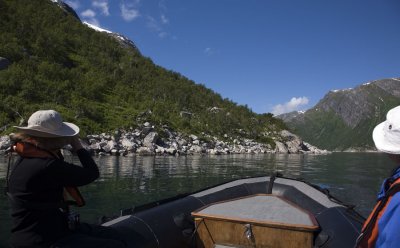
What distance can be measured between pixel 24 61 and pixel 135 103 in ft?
72.7

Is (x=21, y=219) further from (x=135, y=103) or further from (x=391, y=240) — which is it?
(x=135, y=103)

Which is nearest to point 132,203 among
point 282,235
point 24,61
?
point 282,235

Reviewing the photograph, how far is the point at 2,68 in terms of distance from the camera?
186ft

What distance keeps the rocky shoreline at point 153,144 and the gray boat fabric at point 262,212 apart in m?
32.3

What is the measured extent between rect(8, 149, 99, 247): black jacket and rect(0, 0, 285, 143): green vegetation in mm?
43267

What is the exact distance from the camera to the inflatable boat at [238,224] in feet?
17.3

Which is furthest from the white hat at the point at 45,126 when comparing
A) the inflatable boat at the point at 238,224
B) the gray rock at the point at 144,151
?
the gray rock at the point at 144,151

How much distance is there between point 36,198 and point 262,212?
3781mm

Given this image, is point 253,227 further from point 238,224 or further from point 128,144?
point 128,144

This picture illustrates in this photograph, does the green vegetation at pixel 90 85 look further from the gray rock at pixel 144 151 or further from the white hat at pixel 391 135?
the white hat at pixel 391 135

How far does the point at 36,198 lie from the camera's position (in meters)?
3.59

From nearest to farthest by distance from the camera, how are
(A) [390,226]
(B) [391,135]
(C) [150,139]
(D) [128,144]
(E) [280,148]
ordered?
(A) [390,226] < (B) [391,135] < (D) [128,144] < (C) [150,139] < (E) [280,148]

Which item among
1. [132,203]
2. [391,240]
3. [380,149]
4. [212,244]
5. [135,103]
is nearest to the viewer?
[391,240]

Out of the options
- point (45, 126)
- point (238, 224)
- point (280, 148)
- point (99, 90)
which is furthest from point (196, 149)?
point (45, 126)
